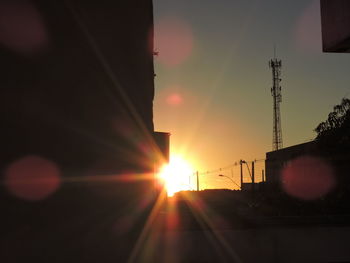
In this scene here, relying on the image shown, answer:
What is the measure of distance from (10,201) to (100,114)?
108 inches

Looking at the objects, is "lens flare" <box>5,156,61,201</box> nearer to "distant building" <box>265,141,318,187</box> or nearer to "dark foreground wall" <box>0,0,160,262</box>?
"dark foreground wall" <box>0,0,160,262</box>

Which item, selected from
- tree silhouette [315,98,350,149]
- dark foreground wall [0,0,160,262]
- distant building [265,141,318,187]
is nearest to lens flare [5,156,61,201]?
dark foreground wall [0,0,160,262]

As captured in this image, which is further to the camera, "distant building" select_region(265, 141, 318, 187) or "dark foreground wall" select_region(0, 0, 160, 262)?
"distant building" select_region(265, 141, 318, 187)

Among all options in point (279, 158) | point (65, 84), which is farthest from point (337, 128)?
point (279, 158)

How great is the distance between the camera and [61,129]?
15.2 feet

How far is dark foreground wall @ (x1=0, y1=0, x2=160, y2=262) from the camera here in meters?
3.63

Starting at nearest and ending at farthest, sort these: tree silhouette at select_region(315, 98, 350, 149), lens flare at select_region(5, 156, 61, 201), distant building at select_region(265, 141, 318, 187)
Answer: lens flare at select_region(5, 156, 61, 201), tree silhouette at select_region(315, 98, 350, 149), distant building at select_region(265, 141, 318, 187)

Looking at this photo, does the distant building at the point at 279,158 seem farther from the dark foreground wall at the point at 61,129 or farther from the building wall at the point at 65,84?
the dark foreground wall at the point at 61,129

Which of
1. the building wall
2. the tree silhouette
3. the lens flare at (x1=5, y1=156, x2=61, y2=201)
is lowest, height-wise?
the lens flare at (x1=5, y1=156, x2=61, y2=201)

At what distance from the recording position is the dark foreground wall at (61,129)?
3635 mm

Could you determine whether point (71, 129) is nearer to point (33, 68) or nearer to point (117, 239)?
point (33, 68)

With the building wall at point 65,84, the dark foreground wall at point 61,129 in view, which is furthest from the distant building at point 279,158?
the dark foreground wall at point 61,129

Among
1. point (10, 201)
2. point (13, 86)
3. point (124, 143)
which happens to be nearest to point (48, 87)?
point (13, 86)

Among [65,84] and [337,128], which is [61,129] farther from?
[337,128]
